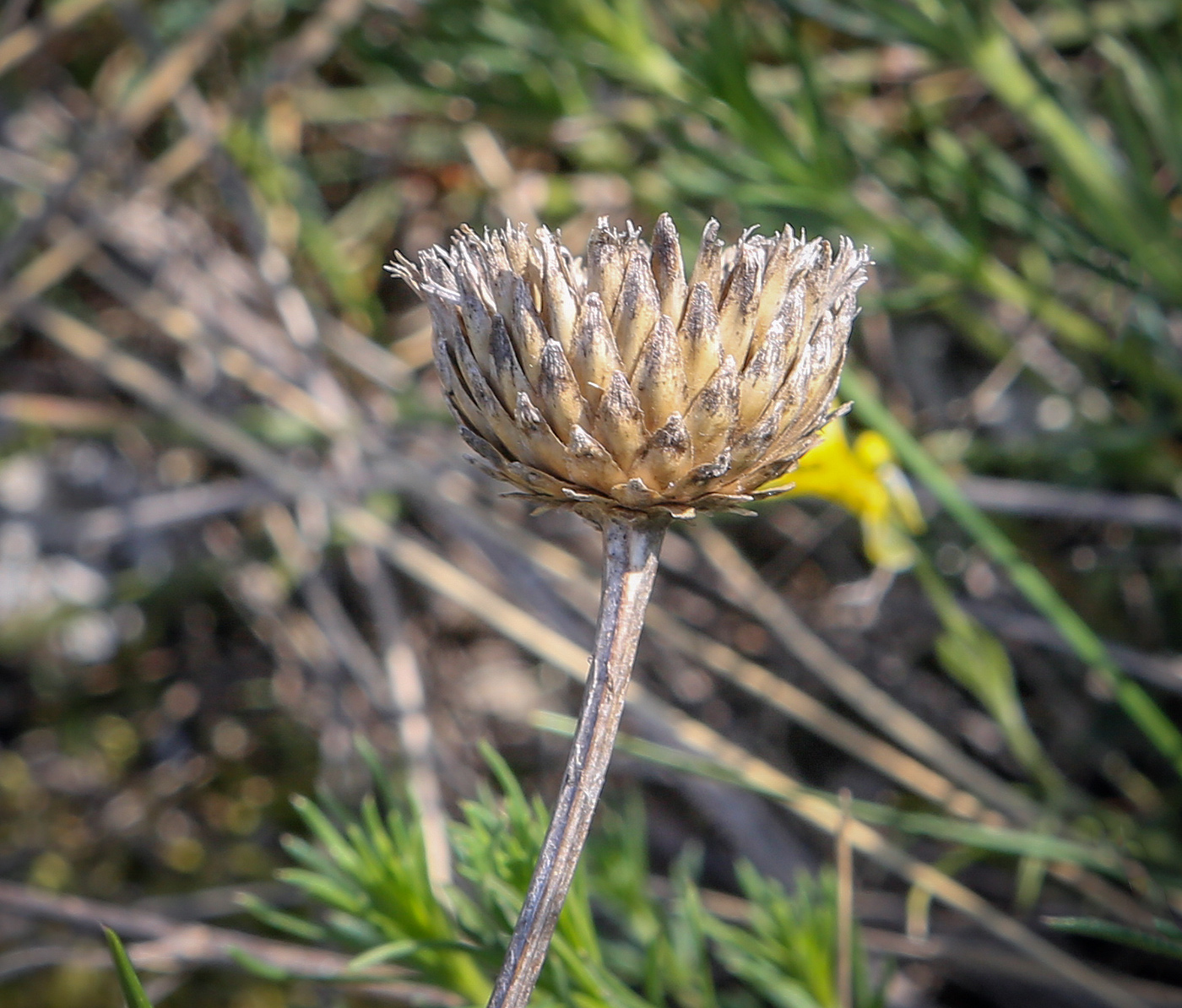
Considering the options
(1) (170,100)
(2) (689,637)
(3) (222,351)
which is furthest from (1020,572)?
(1) (170,100)

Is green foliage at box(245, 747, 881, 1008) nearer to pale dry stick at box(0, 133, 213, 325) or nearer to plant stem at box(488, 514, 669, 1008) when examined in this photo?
plant stem at box(488, 514, 669, 1008)

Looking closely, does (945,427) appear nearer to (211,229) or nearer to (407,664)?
(407,664)

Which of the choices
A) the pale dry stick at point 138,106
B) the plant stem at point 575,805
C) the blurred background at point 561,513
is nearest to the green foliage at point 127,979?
the plant stem at point 575,805

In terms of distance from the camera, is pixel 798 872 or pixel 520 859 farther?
pixel 798 872

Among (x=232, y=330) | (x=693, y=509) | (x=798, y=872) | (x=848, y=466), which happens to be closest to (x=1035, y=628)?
(x=848, y=466)

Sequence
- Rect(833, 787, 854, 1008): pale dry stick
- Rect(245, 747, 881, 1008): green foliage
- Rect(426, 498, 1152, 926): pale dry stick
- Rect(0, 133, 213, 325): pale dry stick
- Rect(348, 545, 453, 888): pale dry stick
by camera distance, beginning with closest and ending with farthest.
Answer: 1. Rect(245, 747, 881, 1008): green foliage
2. Rect(833, 787, 854, 1008): pale dry stick
3. Rect(426, 498, 1152, 926): pale dry stick
4. Rect(348, 545, 453, 888): pale dry stick
5. Rect(0, 133, 213, 325): pale dry stick

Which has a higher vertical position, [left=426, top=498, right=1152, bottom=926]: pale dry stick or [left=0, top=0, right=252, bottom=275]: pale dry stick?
[left=0, top=0, right=252, bottom=275]: pale dry stick

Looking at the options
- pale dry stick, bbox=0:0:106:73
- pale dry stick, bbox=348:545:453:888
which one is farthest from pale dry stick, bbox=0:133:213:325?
pale dry stick, bbox=348:545:453:888
